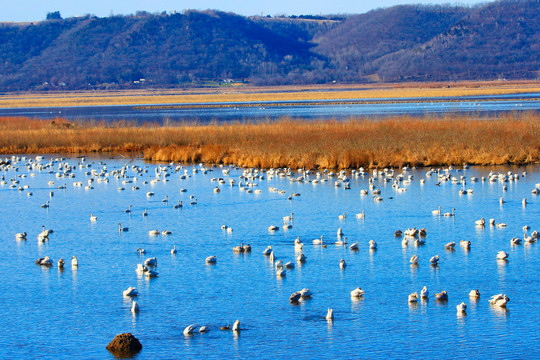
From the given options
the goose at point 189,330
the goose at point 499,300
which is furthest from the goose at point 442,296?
the goose at point 189,330

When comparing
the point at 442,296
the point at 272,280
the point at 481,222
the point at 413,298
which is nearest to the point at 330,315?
the point at 413,298

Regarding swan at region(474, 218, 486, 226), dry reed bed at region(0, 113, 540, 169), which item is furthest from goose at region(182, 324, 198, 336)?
dry reed bed at region(0, 113, 540, 169)

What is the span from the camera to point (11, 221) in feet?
76.1

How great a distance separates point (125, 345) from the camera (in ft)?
38.4

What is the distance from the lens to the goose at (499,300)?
1302cm

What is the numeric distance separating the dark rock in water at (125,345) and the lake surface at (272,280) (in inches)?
4.9

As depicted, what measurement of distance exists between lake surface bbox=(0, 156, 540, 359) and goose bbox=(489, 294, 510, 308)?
117 millimetres

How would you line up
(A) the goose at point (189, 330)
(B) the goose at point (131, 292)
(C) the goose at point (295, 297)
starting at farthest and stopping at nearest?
1. (B) the goose at point (131, 292)
2. (C) the goose at point (295, 297)
3. (A) the goose at point (189, 330)

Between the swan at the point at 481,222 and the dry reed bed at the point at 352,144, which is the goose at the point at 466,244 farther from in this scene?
the dry reed bed at the point at 352,144

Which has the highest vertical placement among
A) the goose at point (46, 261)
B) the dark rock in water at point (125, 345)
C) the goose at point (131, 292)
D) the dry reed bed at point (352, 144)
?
the dry reed bed at point (352, 144)

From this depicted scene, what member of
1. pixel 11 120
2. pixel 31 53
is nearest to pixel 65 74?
pixel 31 53

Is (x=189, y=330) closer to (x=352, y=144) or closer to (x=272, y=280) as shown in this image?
(x=272, y=280)

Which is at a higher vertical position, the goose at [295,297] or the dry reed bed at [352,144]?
the dry reed bed at [352,144]

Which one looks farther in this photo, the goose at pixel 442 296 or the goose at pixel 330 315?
the goose at pixel 442 296
